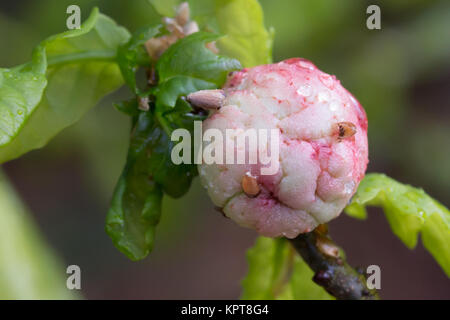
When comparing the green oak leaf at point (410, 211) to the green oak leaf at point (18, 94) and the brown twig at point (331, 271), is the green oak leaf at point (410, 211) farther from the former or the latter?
the green oak leaf at point (18, 94)

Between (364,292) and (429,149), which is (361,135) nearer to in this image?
(364,292)

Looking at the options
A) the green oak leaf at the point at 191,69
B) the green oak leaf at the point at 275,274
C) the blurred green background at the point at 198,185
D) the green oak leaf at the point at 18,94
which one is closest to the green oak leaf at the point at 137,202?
the green oak leaf at the point at 191,69

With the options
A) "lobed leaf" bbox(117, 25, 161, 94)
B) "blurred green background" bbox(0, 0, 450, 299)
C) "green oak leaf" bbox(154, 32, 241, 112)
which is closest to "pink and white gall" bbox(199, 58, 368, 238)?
"green oak leaf" bbox(154, 32, 241, 112)

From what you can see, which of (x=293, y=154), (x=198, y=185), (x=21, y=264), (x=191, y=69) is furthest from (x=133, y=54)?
(x=198, y=185)

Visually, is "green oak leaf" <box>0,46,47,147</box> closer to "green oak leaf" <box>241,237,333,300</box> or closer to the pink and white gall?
the pink and white gall

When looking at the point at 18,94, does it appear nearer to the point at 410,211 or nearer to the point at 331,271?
the point at 331,271

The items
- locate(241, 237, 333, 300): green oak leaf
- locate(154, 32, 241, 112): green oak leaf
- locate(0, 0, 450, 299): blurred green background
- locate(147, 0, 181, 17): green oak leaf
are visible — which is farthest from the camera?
locate(0, 0, 450, 299): blurred green background

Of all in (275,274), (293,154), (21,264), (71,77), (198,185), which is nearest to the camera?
(293,154)
